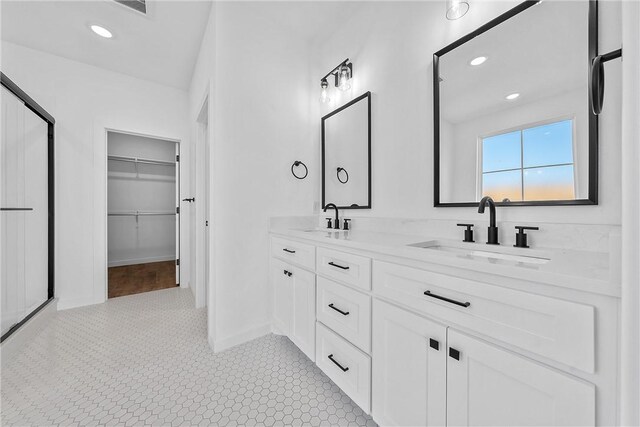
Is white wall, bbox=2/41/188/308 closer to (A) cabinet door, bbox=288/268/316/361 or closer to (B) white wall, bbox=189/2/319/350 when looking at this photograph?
(B) white wall, bbox=189/2/319/350

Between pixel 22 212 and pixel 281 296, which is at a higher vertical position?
pixel 22 212

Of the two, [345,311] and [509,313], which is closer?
[509,313]

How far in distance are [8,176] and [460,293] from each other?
323cm

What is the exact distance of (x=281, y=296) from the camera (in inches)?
73.5

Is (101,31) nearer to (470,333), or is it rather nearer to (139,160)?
(139,160)

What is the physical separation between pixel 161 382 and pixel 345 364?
113cm

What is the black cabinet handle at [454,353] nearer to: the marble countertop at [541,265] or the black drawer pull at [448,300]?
the black drawer pull at [448,300]

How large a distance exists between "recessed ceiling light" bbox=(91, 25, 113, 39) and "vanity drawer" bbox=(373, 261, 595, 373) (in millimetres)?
3171

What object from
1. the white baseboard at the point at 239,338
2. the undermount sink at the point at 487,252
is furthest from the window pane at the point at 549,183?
the white baseboard at the point at 239,338

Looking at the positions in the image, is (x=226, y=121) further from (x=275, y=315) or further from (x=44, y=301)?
(x=44, y=301)

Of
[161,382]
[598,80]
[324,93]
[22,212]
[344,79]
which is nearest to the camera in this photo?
[598,80]

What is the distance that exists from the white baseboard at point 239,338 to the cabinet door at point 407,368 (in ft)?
3.78

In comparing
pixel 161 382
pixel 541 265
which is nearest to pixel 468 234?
pixel 541 265

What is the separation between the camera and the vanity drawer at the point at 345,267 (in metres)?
1.16
